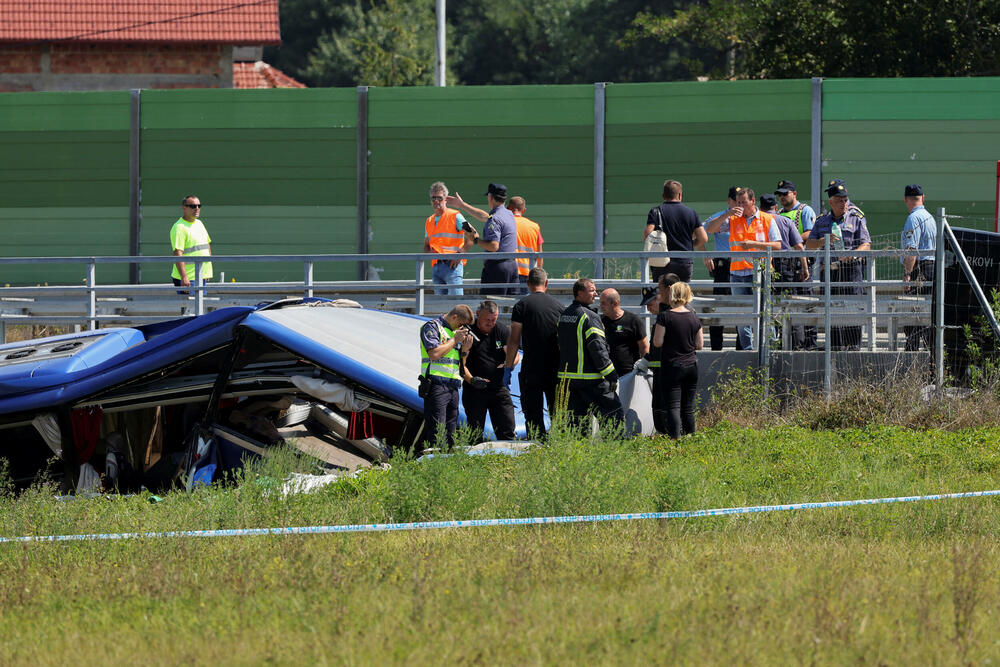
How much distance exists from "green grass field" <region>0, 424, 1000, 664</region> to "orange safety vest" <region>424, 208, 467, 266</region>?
5.24 m

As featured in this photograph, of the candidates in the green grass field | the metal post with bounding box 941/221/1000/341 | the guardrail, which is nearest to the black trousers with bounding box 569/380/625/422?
the green grass field

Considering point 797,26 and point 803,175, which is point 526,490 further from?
point 797,26

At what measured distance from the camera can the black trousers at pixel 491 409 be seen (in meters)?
12.0

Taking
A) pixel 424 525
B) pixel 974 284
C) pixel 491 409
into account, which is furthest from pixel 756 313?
pixel 424 525

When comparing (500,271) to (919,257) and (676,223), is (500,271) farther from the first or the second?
(919,257)

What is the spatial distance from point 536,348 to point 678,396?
135cm

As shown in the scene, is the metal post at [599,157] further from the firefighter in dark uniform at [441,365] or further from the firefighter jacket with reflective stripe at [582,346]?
the firefighter in dark uniform at [441,365]

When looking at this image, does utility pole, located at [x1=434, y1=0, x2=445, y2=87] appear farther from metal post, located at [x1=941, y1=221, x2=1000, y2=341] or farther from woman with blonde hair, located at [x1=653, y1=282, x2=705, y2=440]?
woman with blonde hair, located at [x1=653, y1=282, x2=705, y2=440]

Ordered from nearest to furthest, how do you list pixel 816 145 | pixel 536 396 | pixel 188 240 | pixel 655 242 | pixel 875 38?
pixel 536 396 → pixel 655 242 → pixel 188 240 → pixel 816 145 → pixel 875 38

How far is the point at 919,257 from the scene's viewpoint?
44.3ft

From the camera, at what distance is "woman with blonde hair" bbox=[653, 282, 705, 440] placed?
11.7m

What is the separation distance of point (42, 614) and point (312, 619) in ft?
4.81

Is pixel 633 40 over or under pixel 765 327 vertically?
over

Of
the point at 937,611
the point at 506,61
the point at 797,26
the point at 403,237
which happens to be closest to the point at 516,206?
the point at 403,237
